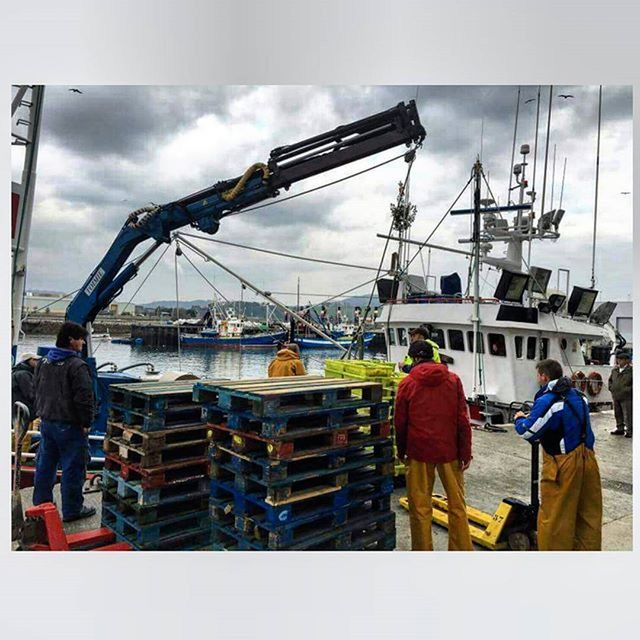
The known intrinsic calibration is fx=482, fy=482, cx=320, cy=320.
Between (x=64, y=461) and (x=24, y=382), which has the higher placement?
(x=24, y=382)

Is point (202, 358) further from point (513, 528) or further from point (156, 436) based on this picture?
point (513, 528)

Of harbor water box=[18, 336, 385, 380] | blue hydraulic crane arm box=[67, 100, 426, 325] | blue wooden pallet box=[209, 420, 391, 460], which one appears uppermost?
blue hydraulic crane arm box=[67, 100, 426, 325]

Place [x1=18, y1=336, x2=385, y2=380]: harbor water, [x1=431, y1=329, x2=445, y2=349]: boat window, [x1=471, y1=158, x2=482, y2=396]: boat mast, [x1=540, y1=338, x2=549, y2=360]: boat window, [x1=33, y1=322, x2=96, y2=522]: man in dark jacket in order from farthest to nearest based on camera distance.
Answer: [x1=18, y1=336, x2=385, y2=380]: harbor water < [x1=431, y1=329, x2=445, y2=349]: boat window < [x1=540, y1=338, x2=549, y2=360]: boat window < [x1=471, y1=158, x2=482, y2=396]: boat mast < [x1=33, y1=322, x2=96, y2=522]: man in dark jacket

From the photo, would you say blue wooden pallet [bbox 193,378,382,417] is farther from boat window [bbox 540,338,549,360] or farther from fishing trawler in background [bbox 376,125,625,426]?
boat window [bbox 540,338,549,360]

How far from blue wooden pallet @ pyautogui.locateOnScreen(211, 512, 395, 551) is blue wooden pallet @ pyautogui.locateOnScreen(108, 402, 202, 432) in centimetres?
81

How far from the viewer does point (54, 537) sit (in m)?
3.42

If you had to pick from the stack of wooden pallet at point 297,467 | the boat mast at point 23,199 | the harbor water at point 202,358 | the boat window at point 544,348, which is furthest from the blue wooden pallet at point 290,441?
the harbor water at point 202,358

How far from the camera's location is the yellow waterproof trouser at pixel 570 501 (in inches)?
131

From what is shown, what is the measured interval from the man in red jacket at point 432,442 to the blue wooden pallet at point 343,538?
0.80ft

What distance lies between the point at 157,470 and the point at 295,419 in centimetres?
107

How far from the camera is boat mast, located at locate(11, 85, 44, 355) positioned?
4160mm

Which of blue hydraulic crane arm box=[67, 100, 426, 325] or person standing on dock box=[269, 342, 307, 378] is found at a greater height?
blue hydraulic crane arm box=[67, 100, 426, 325]

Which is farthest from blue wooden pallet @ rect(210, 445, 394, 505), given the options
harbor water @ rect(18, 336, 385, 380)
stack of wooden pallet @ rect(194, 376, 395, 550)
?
harbor water @ rect(18, 336, 385, 380)

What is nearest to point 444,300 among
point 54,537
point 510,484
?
point 510,484
